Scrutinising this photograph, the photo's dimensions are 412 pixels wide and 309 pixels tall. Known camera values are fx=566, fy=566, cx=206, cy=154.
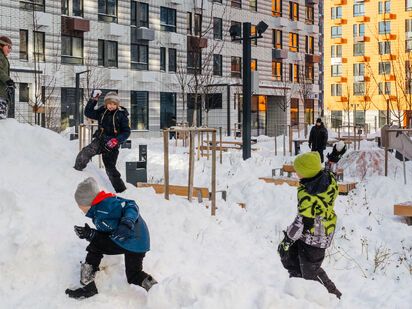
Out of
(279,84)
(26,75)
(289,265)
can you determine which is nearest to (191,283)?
(289,265)

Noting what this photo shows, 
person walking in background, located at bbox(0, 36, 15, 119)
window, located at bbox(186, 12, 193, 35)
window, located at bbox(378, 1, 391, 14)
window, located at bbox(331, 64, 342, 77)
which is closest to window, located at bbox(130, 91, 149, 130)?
Result: window, located at bbox(186, 12, 193, 35)

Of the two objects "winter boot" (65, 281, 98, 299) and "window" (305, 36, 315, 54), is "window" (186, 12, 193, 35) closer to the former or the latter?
"window" (305, 36, 315, 54)

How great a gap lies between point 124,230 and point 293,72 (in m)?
45.3

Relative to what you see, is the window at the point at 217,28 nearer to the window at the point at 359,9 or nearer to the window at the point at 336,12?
the window at the point at 359,9

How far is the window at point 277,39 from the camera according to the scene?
46.7 m

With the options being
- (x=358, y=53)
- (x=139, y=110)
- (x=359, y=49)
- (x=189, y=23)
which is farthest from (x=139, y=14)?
(x=359, y=49)

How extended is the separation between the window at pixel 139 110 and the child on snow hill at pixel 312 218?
3068 cm

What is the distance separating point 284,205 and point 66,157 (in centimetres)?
402

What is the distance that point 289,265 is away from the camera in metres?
5.79

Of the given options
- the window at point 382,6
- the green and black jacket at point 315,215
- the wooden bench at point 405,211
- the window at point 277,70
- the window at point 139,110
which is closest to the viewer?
the green and black jacket at point 315,215

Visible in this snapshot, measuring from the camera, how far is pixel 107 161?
27.8 feet

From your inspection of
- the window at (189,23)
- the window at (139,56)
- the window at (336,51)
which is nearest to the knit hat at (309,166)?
the window at (139,56)

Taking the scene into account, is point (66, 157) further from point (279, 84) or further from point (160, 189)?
point (279, 84)

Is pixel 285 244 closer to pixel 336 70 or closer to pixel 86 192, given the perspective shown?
pixel 86 192
